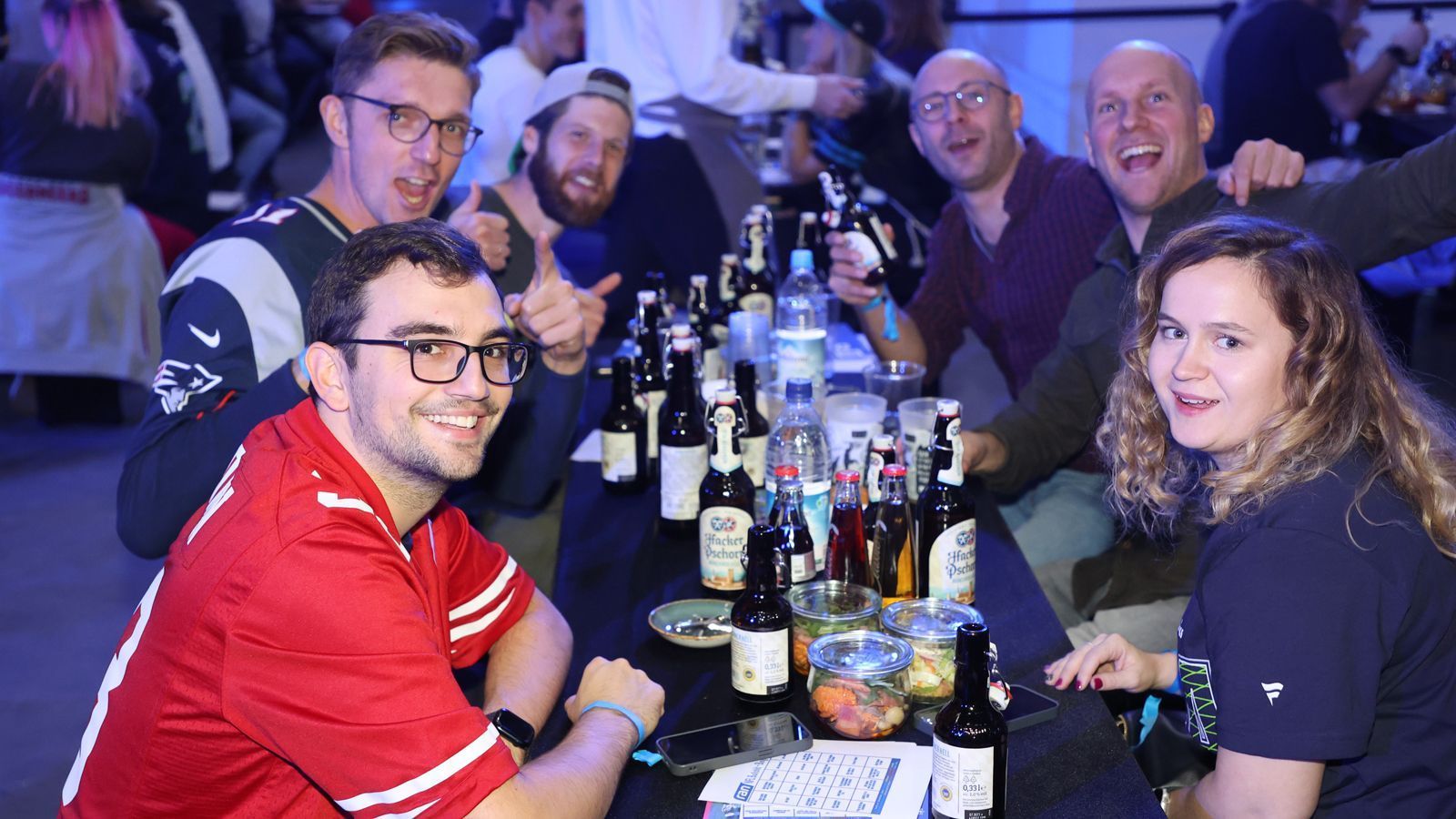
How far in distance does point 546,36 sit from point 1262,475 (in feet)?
12.5

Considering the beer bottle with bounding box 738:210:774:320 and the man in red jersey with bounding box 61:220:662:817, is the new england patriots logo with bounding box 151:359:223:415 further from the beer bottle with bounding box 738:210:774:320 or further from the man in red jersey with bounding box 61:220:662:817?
the beer bottle with bounding box 738:210:774:320

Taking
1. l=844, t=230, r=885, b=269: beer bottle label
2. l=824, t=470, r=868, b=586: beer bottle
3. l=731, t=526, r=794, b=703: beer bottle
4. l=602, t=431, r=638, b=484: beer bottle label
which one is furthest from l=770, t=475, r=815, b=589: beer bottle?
l=844, t=230, r=885, b=269: beer bottle label

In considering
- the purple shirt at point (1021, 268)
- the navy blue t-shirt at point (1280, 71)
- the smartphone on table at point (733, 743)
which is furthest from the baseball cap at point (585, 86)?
the navy blue t-shirt at point (1280, 71)

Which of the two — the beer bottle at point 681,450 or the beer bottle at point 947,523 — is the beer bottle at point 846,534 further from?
the beer bottle at point 681,450

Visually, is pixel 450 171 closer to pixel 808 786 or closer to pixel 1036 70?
pixel 808 786

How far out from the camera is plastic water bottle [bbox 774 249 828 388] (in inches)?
103

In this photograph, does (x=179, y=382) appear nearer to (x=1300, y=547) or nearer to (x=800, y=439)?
(x=800, y=439)

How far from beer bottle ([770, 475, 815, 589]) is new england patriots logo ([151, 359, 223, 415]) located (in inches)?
40.1

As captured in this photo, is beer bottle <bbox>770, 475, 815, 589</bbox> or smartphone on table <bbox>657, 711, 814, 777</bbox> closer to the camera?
smartphone on table <bbox>657, 711, 814, 777</bbox>

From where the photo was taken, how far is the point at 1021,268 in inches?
123

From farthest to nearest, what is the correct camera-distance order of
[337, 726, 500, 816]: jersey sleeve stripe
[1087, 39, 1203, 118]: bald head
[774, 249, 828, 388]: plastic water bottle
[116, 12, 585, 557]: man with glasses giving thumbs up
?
[1087, 39, 1203, 118]: bald head < [774, 249, 828, 388]: plastic water bottle < [116, 12, 585, 557]: man with glasses giving thumbs up < [337, 726, 500, 816]: jersey sleeve stripe

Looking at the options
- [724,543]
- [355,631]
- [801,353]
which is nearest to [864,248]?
[801,353]

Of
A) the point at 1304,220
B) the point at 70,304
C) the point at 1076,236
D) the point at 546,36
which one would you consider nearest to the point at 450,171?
the point at 1076,236

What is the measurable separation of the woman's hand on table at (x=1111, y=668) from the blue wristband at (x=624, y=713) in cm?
55
